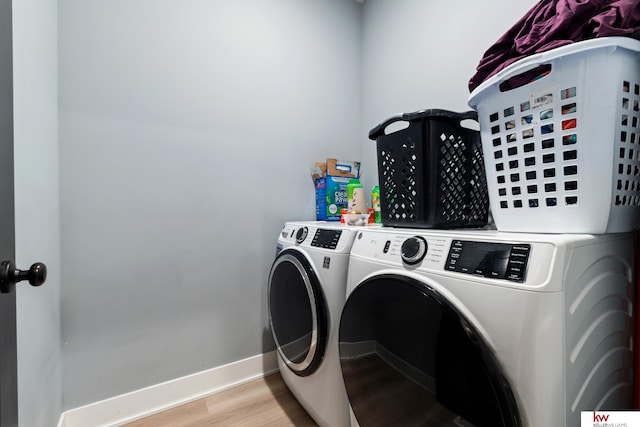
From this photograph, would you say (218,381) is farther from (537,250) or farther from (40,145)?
(537,250)

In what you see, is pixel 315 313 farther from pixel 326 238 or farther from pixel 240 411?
pixel 240 411

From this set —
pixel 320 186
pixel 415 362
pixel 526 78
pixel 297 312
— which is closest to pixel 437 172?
pixel 526 78

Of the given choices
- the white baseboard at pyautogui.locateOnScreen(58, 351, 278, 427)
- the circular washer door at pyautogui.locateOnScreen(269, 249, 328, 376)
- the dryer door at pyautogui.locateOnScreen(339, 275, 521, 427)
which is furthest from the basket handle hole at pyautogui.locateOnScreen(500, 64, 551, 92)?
the white baseboard at pyautogui.locateOnScreen(58, 351, 278, 427)

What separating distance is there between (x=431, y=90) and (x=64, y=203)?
6.07ft

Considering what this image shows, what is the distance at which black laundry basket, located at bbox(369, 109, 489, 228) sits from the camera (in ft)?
2.94

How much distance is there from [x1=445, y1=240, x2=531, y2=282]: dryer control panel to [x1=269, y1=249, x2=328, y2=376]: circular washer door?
54 centimetres

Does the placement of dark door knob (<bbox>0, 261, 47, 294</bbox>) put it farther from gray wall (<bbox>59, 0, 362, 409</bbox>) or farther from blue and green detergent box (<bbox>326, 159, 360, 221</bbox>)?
blue and green detergent box (<bbox>326, 159, 360, 221</bbox>)

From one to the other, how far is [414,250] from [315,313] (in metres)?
0.49

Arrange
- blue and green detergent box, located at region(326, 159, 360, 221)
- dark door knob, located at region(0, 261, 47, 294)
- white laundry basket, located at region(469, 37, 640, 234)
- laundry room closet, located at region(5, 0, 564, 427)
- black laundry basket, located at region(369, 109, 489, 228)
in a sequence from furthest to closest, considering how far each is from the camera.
A: blue and green detergent box, located at region(326, 159, 360, 221) → laundry room closet, located at region(5, 0, 564, 427) → black laundry basket, located at region(369, 109, 489, 228) → white laundry basket, located at region(469, 37, 640, 234) → dark door knob, located at region(0, 261, 47, 294)

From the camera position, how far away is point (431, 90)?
147cm

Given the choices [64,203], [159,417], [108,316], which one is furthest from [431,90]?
[159,417]

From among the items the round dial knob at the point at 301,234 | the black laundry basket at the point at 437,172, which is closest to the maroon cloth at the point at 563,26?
the black laundry basket at the point at 437,172

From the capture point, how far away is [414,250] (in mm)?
714

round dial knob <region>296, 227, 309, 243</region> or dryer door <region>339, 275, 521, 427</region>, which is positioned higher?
round dial knob <region>296, 227, 309, 243</region>
